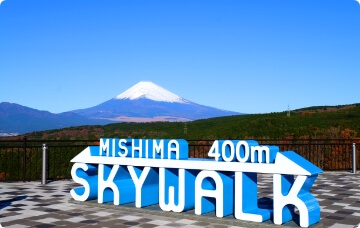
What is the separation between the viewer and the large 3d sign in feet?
22.8

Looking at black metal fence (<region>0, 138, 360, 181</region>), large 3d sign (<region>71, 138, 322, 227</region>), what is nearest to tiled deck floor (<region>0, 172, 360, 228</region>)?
large 3d sign (<region>71, 138, 322, 227</region>)

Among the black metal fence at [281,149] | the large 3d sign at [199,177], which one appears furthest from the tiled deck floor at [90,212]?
the black metal fence at [281,149]

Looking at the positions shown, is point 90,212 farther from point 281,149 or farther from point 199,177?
point 281,149

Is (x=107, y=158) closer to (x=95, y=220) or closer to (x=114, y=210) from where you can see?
(x=114, y=210)

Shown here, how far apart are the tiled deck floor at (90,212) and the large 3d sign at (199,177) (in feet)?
1.17

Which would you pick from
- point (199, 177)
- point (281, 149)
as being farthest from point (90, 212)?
point (281, 149)

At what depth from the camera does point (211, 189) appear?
25.5ft

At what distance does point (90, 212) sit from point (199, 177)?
7.34 feet

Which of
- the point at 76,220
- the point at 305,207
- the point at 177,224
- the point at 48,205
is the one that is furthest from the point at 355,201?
the point at 48,205

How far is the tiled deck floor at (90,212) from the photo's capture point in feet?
23.8

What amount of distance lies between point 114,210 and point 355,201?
5.19m

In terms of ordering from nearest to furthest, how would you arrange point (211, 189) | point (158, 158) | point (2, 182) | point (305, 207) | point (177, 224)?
point (305, 207)
point (177, 224)
point (211, 189)
point (158, 158)
point (2, 182)

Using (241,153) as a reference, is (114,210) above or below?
below

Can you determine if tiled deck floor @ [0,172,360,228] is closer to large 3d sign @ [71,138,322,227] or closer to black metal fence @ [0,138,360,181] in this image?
large 3d sign @ [71,138,322,227]
